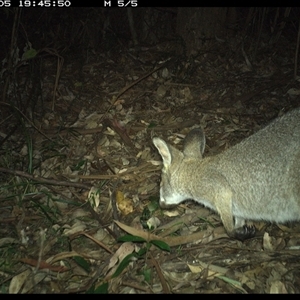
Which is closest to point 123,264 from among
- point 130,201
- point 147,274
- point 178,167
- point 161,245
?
point 147,274

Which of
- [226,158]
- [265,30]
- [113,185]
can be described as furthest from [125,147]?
[265,30]

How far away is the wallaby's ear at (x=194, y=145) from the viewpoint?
4.14 meters

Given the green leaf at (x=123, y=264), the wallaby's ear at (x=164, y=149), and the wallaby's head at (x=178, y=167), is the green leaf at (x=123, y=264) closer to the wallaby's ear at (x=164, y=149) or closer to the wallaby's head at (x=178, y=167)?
the wallaby's head at (x=178, y=167)

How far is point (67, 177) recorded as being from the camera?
488 cm

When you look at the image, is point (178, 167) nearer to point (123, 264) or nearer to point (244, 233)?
point (244, 233)

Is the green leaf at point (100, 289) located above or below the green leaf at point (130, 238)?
below

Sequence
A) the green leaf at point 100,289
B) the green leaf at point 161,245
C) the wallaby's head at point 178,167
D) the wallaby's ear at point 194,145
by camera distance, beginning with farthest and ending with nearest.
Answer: the wallaby's ear at point 194,145, the wallaby's head at point 178,167, the green leaf at point 161,245, the green leaf at point 100,289

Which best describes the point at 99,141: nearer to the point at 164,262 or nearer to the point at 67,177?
the point at 67,177

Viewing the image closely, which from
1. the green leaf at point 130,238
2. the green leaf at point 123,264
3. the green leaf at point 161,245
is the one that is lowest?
the green leaf at point 123,264

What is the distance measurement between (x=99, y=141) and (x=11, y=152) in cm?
133

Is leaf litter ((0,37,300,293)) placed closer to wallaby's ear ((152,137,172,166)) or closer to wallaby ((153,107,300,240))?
wallaby ((153,107,300,240))

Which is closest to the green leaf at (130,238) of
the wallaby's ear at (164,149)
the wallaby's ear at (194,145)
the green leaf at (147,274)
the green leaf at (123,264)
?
the green leaf at (123,264)

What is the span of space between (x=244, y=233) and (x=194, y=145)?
113 cm
